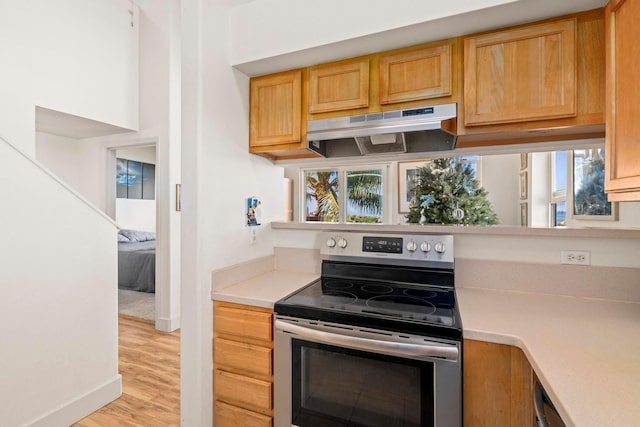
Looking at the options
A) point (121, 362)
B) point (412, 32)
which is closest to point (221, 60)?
point (412, 32)

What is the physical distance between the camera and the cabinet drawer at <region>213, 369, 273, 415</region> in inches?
56.1

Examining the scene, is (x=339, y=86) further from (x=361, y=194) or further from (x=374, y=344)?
(x=361, y=194)

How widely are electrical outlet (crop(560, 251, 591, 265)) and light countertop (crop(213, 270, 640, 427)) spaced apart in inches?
6.7

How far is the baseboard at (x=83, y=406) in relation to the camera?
1.70 m

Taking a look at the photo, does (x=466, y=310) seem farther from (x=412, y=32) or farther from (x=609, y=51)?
(x=412, y=32)

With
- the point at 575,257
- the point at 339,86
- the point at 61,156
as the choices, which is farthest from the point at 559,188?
the point at 61,156

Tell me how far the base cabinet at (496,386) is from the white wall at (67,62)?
3.66 meters

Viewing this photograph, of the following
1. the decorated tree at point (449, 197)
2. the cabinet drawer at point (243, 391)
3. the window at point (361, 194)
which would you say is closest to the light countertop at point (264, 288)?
the cabinet drawer at point (243, 391)

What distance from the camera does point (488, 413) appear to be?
1093 millimetres

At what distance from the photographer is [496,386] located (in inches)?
42.8

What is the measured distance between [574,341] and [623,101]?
849 millimetres

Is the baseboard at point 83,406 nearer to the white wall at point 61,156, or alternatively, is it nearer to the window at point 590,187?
the white wall at point 61,156

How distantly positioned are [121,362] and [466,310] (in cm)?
274

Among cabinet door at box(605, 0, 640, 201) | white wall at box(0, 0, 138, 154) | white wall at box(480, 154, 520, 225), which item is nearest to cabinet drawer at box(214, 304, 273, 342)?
cabinet door at box(605, 0, 640, 201)
